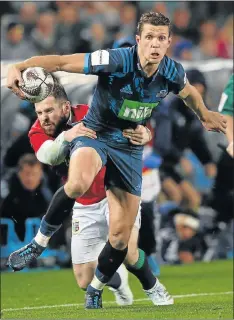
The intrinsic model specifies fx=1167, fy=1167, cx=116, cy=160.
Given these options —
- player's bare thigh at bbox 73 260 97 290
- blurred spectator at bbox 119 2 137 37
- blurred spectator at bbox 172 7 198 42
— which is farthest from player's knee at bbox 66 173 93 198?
blurred spectator at bbox 172 7 198 42

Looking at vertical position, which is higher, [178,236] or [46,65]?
[46,65]

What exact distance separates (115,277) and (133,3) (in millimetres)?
12053

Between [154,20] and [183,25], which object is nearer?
[154,20]

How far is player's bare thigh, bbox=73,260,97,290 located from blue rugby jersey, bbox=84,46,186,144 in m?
1.65

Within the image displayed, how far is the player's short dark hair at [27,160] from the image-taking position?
14.7m

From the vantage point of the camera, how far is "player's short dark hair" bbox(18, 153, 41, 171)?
14.7 meters

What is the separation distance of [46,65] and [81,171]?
0.88 metres

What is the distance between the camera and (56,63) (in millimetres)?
9188

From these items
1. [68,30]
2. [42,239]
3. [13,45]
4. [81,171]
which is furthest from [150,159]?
[68,30]

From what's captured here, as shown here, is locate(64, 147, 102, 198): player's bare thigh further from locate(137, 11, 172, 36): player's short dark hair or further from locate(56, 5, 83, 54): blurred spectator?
locate(56, 5, 83, 54): blurred spectator

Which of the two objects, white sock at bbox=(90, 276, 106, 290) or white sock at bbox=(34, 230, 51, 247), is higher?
white sock at bbox=(34, 230, 51, 247)

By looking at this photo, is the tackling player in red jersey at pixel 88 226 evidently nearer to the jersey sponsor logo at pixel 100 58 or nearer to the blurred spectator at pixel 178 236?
the jersey sponsor logo at pixel 100 58

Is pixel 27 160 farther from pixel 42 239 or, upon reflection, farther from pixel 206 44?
pixel 206 44

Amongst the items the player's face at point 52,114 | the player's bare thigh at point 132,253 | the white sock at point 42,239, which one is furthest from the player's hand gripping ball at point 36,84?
the player's bare thigh at point 132,253
